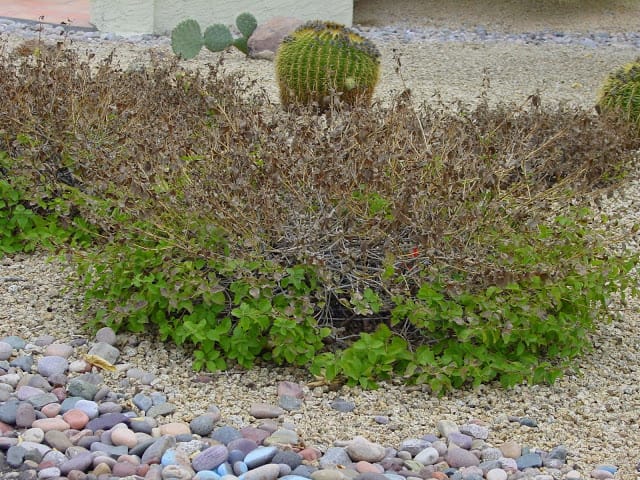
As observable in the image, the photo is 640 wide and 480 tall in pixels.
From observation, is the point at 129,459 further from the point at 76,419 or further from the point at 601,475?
the point at 601,475

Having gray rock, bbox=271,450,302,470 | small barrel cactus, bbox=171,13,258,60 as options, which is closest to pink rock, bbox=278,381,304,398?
gray rock, bbox=271,450,302,470

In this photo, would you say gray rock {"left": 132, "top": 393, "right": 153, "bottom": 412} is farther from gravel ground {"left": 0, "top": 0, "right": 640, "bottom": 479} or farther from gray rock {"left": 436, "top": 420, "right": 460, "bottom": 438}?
gray rock {"left": 436, "top": 420, "right": 460, "bottom": 438}

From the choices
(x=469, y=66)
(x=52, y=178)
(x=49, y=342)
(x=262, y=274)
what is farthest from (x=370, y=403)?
(x=469, y=66)

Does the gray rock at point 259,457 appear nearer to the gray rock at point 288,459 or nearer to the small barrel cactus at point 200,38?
the gray rock at point 288,459

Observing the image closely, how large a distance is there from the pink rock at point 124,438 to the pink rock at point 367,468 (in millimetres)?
643

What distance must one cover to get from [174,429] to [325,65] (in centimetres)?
454

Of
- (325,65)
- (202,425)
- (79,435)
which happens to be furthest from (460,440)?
(325,65)

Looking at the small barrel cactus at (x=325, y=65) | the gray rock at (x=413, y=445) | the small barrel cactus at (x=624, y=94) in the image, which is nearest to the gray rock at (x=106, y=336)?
the gray rock at (x=413, y=445)

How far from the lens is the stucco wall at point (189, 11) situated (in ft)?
37.6

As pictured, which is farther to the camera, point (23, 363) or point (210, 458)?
point (23, 363)

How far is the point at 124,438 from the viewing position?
2.94 metres

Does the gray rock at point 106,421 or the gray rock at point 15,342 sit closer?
the gray rock at point 106,421

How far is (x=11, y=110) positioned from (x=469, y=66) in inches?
244

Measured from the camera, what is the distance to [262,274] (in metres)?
3.60
